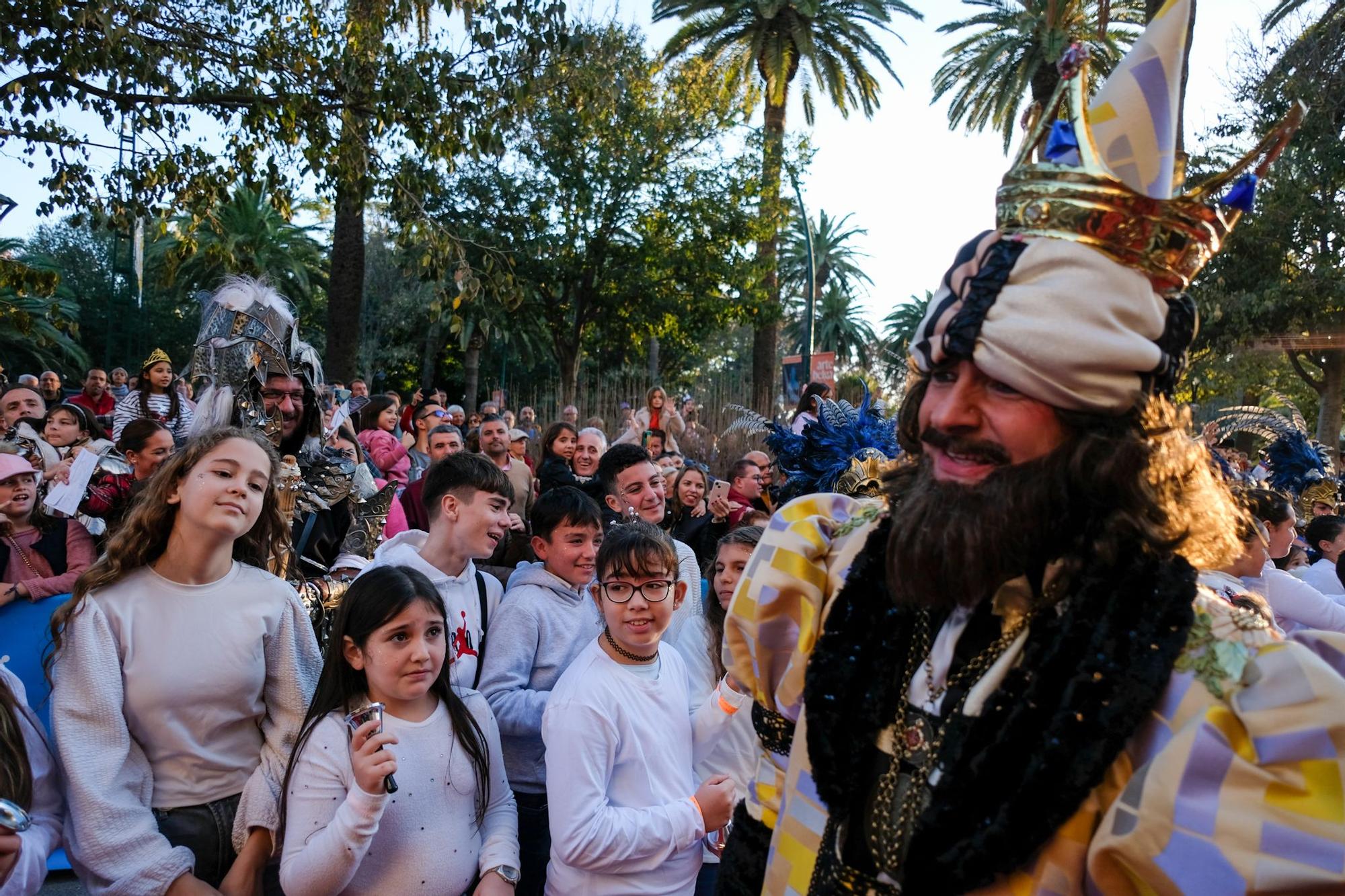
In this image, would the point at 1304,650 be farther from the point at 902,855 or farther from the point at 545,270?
the point at 545,270

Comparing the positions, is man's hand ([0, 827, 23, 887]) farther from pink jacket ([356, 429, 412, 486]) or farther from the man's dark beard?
pink jacket ([356, 429, 412, 486])

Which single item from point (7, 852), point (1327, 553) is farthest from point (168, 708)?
point (1327, 553)

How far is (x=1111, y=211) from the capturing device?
1.65 m

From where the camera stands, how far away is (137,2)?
725 cm

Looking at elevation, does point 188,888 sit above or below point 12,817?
below

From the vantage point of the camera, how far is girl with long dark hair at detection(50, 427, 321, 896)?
287 cm

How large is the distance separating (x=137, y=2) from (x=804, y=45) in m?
15.9

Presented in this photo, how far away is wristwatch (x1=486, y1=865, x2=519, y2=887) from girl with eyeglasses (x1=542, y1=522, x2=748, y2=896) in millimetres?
132

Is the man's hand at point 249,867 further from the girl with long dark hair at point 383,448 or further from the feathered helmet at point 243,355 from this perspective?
the girl with long dark hair at point 383,448

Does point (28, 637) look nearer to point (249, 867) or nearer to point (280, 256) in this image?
point (249, 867)

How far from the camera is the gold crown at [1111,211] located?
1657 mm

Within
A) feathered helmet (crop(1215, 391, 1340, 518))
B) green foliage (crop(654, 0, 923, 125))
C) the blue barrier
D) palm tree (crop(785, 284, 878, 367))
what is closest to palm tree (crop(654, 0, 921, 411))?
green foliage (crop(654, 0, 923, 125))

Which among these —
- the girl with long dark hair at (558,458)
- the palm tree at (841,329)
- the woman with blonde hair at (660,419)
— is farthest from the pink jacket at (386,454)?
the palm tree at (841,329)

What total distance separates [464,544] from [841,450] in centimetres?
145
